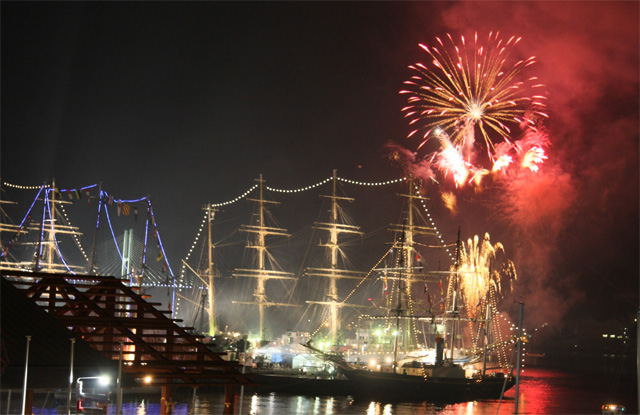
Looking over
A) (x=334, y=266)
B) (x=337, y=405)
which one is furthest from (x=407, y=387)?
(x=334, y=266)

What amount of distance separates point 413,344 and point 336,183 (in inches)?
782

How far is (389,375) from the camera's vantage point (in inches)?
2623

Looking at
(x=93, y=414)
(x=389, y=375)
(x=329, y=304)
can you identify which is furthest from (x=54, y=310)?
(x=329, y=304)

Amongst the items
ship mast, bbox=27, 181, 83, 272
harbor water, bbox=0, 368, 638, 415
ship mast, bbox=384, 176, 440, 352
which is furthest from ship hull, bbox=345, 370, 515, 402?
ship mast, bbox=27, 181, 83, 272

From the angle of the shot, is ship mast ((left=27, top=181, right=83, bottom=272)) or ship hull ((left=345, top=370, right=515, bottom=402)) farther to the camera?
ship mast ((left=27, top=181, right=83, bottom=272))

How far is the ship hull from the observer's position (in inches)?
2596

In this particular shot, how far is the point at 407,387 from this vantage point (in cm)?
6612

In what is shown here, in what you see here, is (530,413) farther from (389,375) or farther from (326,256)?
(326,256)

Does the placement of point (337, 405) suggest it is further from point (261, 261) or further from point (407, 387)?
point (261, 261)

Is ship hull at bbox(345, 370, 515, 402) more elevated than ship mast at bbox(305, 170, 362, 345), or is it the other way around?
ship mast at bbox(305, 170, 362, 345)

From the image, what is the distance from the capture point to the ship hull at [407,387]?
65938 mm

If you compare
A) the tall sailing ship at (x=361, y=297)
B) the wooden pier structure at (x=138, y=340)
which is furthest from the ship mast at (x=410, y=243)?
the wooden pier structure at (x=138, y=340)

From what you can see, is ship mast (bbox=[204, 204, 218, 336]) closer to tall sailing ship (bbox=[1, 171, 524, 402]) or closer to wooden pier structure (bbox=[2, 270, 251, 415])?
tall sailing ship (bbox=[1, 171, 524, 402])

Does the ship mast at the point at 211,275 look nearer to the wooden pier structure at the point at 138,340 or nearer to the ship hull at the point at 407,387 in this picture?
the ship hull at the point at 407,387
